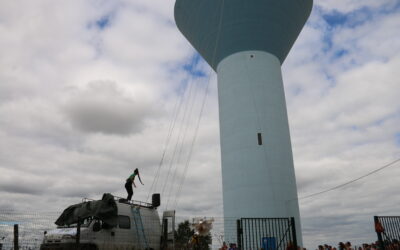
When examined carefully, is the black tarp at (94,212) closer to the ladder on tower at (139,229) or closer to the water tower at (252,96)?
the ladder on tower at (139,229)

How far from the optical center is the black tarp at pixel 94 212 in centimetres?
1072

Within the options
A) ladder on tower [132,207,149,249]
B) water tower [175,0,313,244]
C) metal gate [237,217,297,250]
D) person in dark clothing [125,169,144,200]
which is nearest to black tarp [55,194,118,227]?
ladder on tower [132,207,149,249]

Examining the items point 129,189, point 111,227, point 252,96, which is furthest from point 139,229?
point 252,96

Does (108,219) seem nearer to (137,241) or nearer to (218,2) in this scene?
(137,241)

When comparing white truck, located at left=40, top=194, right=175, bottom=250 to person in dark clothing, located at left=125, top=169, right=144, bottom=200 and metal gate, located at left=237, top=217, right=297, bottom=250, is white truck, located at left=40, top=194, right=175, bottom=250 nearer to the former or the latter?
person in dark clothing, located at left=125, top=169, right=144, bottom=200

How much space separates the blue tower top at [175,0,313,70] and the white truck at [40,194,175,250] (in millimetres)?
10393

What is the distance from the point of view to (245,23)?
1856 cm

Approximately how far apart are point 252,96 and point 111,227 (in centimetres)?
1025

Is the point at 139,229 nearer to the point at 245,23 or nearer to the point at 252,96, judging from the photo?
the point at 252,96

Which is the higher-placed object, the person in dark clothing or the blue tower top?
the blue tower top

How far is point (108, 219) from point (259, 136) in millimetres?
9130

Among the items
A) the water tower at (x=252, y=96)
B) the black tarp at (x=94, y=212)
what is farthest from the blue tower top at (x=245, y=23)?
the black tarp at (x=94, y=212)

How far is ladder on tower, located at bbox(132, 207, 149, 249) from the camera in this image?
11797 millimetres

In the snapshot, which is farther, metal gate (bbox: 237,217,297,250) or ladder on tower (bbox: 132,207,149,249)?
ladder on tower (bbox: 132,207,149,249)
